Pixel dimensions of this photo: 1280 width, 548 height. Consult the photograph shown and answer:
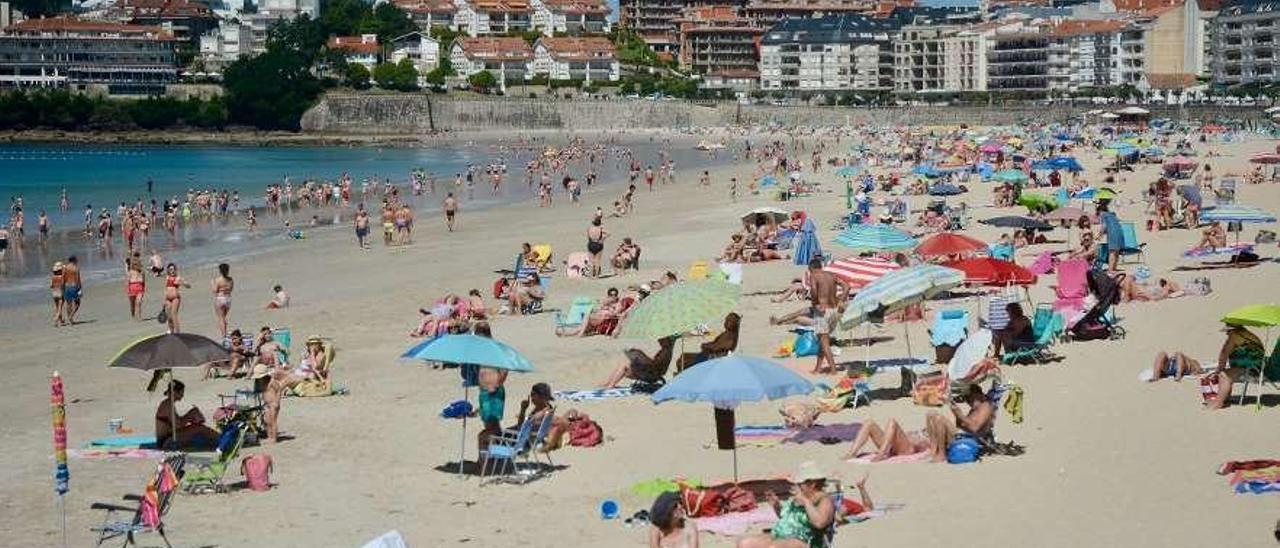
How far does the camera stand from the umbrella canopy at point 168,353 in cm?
1135

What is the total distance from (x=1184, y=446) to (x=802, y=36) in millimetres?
122931

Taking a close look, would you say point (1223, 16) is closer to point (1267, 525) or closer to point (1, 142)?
point (1, 142)

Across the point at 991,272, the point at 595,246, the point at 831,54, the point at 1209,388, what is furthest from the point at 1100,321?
the point at 831,54

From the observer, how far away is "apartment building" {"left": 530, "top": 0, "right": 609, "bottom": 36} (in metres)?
149

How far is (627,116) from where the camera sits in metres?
110

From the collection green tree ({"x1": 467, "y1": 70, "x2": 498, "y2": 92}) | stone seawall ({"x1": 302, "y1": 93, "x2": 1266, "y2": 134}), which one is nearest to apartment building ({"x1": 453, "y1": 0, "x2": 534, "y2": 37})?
green tree ({"x1": 467, "y1": 70, "x2": 498, "y2": 92})

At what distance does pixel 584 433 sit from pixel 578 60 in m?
117

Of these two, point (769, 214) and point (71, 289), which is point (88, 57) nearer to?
point (769, 214)

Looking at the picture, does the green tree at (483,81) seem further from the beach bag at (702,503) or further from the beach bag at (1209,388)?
the beach bag at (702,503)

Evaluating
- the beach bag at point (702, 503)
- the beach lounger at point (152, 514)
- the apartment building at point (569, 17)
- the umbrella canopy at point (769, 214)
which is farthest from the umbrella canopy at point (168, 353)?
the apartment building at point (569, 17)

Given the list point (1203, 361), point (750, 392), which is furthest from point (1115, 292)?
point (750, 392)

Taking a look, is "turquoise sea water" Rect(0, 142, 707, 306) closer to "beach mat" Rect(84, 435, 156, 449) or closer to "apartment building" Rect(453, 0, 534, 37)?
"beach mat" Rect(84, 435, 156, 449)

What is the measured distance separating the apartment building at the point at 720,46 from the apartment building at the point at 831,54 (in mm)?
7075

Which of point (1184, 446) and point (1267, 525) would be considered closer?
point (1267, 525)
